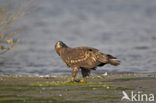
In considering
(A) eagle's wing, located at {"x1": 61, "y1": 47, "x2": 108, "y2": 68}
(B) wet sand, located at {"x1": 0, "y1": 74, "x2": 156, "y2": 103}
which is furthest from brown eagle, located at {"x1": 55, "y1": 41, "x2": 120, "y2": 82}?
(B) wet sand, located at {"x1": 0, "y1": 74, "x2": 156, "y2": 103}

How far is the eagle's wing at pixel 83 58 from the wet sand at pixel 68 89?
50cm

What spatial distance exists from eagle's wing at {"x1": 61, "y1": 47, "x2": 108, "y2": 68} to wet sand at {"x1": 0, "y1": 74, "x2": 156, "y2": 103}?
499 millimetres

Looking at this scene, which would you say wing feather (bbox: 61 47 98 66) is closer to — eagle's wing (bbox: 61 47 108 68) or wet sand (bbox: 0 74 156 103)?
eagle's wing (bbox: 61 47 108 68)

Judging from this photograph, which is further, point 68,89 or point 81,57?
point 81,57

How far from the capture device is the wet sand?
30.8 ft

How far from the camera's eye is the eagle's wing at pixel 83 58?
39.9ft

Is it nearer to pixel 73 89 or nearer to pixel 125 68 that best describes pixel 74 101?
pixel 73 89

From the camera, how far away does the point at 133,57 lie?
1889 cm

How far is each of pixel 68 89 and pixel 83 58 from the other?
1.57 meters

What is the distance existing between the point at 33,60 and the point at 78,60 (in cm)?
616

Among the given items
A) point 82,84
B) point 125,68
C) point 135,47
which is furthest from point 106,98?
point 135,47

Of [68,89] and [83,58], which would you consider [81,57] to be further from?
[68,89]

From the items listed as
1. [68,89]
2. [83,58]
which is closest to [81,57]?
[83,58]

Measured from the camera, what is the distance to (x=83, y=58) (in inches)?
482
